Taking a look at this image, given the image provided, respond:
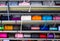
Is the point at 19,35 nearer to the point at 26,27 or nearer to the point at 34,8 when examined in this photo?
the point at 26,27

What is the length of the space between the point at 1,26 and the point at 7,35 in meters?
0.13

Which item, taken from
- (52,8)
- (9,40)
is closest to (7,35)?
(9,40)

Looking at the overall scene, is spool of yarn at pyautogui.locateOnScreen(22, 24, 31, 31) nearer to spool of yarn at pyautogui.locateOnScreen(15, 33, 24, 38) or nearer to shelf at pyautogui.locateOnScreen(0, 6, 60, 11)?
A: spool of yarn at pyautogui.locateOnScreen(15, 33, 24, 38)

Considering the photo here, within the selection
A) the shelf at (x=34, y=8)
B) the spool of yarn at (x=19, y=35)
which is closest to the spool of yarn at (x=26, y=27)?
the spool of yarn at (x=19, y=35)

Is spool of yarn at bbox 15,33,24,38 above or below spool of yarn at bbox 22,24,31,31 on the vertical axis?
below

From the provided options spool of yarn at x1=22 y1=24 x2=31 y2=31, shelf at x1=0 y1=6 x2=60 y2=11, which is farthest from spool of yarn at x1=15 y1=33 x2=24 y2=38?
shelf at x1=0 y1=6 x2=60 y2=11

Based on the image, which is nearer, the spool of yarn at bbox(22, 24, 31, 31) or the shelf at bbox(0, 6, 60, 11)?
the shelf at bbox(0, 6, 60, 11)

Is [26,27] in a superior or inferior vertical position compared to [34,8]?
inferior

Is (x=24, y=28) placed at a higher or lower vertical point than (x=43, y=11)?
lower

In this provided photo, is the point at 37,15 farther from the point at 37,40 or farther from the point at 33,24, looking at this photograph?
the point at 37,40

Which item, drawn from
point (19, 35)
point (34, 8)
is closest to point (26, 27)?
point (19, 35)

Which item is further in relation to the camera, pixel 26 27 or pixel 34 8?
pixel 26 27

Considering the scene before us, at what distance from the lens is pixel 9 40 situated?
57.2 inches

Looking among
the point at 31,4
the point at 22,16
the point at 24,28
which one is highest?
the point at 31,4
